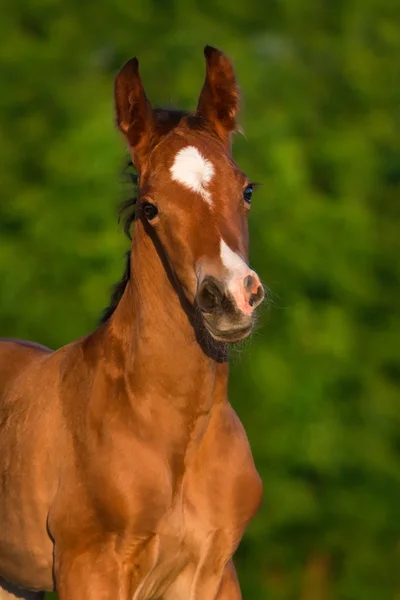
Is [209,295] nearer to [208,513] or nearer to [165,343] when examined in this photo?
[165,343]

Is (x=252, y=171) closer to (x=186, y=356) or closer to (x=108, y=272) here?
(x=108, y=272)

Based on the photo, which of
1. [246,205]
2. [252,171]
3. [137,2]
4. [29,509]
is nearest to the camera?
[246,205]

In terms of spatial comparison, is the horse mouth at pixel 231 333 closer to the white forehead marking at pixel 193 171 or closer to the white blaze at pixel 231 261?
the white blaze at pixel 231 261

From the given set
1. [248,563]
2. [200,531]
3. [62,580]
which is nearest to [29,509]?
[62,580]

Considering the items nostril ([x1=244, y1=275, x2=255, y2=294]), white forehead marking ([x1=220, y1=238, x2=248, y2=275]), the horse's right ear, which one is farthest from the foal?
nostril ([x1=244, y1=275, x2=255, y2=294])

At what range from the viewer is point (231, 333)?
13.6ft

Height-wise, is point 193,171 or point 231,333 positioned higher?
point 193,171

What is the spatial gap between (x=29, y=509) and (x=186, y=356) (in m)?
0.95

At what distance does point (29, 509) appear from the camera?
198 inches

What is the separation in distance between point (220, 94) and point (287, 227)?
24.3 ft

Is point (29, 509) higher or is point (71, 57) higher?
point (71, 57)

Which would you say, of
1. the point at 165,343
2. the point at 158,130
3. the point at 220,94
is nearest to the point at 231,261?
the point at 165,343

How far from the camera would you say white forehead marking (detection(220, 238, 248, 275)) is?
4113 millimetres

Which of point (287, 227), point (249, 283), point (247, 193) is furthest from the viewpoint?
point (287, 227)
